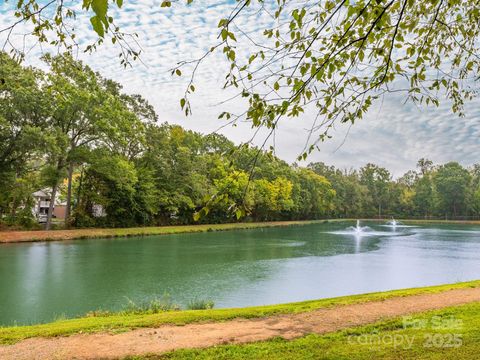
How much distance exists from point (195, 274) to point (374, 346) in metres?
12.0

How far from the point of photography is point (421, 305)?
738 cm

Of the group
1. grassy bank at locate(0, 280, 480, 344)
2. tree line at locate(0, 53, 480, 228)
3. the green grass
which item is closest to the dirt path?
grassy bank at locate(0, 280, 480, 344)

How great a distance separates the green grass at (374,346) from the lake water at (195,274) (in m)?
5.97

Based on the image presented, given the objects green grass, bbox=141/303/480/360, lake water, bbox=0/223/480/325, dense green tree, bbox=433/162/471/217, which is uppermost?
dense green tree, bbox=433/162/471/217

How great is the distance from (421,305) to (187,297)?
701 cm

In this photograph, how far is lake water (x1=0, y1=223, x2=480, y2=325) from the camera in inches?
464

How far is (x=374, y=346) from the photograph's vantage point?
475 cm

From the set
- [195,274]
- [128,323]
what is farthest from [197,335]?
[195,274]

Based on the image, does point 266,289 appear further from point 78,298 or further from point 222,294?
point 78,298

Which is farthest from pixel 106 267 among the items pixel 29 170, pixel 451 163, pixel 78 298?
pixel 451 163

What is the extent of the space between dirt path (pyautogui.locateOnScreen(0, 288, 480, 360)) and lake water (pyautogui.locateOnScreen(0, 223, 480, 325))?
4.24 metres

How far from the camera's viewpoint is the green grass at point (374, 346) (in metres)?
4.40

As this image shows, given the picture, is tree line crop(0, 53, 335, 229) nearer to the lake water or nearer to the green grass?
the lake water

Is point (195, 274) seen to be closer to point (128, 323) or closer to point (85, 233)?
point (128, 323)
